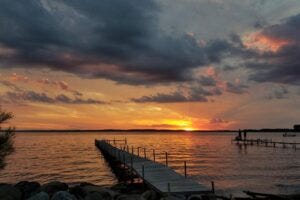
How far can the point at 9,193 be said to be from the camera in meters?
20.4

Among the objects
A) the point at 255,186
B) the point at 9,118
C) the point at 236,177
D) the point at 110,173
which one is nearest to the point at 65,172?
the point at 110,173

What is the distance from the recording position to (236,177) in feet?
130

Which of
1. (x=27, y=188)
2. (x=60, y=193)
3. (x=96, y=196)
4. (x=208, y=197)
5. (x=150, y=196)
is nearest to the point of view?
(x=60, y=193)

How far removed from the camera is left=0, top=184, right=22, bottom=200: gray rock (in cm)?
1981

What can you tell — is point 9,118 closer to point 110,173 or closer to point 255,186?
point 255,186

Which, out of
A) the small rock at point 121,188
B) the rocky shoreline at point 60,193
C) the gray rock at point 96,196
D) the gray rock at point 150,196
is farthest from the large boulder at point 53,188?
the gray rock at point 150,196

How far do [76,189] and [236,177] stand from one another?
21547 mm

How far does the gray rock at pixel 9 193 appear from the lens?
19.8 meters

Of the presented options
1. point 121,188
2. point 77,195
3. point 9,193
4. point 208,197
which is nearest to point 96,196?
point 77,195

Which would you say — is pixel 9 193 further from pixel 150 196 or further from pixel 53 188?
pixel 150 196

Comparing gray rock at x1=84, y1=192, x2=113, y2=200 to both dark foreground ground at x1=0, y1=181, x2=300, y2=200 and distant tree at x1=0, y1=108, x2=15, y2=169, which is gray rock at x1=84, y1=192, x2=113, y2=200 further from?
distant tree at x1=0, y1=108, x2=15, y2=169

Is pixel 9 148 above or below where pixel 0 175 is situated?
above

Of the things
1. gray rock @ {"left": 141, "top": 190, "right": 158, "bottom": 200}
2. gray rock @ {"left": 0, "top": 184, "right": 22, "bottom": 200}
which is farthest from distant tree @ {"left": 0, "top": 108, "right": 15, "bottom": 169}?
gray rock @ {"left": 141, "top": 190, "right": 158, "bottom": 200}

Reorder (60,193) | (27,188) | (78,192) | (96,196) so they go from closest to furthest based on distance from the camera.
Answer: (60,193)
(96,196)
(78,192)
(27,188)
